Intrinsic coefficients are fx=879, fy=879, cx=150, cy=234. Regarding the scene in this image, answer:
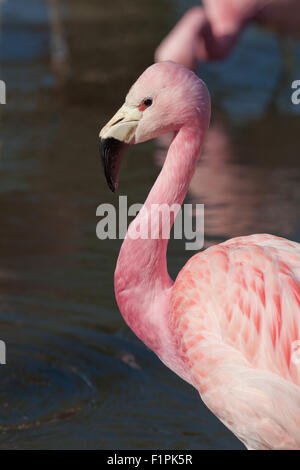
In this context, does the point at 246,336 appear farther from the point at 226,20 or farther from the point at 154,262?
the point at 226,20

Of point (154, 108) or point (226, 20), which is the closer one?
point (154, 108)

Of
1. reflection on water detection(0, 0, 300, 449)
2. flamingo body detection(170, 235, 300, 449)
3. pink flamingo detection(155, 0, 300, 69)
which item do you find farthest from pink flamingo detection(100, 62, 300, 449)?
pink flamingo detection(155, 0, 300, 69)

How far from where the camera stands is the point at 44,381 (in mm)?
3746

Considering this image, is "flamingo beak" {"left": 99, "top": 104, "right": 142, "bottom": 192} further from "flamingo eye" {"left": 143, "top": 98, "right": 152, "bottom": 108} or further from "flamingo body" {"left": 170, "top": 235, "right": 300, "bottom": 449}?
"flamingo body" {"left": 170, "top": 235, "right": 300, "bottom": 449}

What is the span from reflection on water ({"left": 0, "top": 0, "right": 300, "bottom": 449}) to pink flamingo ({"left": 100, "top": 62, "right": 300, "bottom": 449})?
494 mm

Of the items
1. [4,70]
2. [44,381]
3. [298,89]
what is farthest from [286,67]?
[44,381]

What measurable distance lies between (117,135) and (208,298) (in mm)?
665

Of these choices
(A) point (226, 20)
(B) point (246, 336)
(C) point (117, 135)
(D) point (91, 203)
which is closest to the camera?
(B) point (246, 336)

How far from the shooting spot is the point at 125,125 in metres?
3.15

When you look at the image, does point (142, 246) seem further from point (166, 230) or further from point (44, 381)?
point (44, 381)

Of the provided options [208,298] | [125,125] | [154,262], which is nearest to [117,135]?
[125,125]

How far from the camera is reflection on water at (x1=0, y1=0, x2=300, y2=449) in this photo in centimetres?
357

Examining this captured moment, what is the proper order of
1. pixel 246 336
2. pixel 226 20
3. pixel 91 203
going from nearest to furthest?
pixel 246 336 < pixel 91 203 < pixel 226 20
